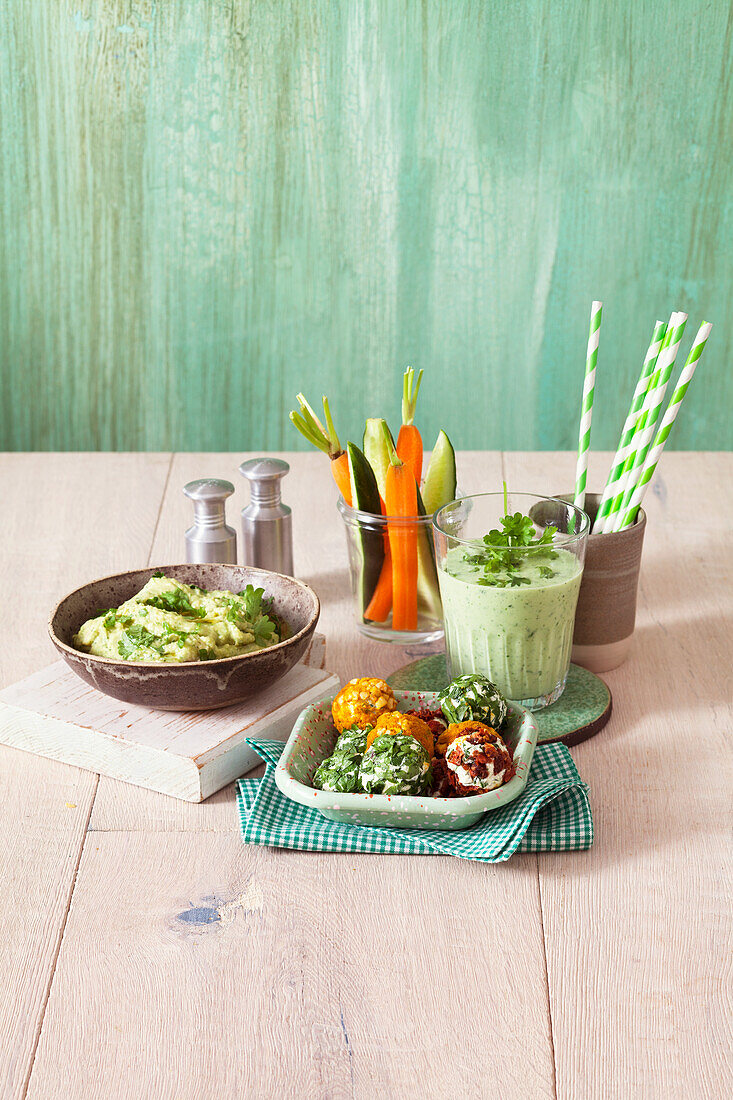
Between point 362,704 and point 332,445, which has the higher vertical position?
point 332,445

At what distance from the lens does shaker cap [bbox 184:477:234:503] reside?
4.14 ft

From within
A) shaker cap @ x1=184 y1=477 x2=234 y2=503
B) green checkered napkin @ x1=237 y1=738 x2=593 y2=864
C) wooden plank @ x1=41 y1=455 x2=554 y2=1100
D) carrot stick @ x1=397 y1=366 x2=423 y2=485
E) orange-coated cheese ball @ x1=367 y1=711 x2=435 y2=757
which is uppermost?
carrot stick @ x1=397 y1=366 x2=423 y2=485

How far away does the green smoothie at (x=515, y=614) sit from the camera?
102cm

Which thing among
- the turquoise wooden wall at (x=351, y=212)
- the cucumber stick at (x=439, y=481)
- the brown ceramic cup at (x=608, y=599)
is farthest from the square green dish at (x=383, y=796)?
the turquoise wooden wall at (x=351, y=212)

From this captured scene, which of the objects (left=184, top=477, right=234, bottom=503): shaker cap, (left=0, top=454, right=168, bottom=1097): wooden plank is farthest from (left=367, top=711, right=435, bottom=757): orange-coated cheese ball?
(left=184, top=477, right=234, bottom=503): shaker cap

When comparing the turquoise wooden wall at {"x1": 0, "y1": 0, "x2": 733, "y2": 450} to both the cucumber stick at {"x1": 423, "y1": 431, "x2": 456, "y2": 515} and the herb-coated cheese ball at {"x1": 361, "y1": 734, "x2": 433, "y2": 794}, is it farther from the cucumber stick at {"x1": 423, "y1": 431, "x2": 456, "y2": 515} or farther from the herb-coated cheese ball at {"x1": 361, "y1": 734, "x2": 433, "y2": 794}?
the herb-coated cheese ball at {"x1": 361, "y1": 734, "x2": 433, "y2": 794}

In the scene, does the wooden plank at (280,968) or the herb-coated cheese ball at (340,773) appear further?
the herb-coated cheese ball at (340,773)

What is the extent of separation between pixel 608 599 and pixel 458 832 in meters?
0.38

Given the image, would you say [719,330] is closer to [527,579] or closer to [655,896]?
[527,579]

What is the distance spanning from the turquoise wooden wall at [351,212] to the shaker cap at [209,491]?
4.93ft

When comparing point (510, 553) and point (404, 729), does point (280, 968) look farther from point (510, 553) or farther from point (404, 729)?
point (510, 553)

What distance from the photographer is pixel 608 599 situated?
3.75ft

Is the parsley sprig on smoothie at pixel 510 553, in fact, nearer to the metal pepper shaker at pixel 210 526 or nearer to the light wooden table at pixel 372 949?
the light wooden table at pixel 372 949

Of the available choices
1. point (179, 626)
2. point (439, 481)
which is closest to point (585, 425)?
point (439, 481)
